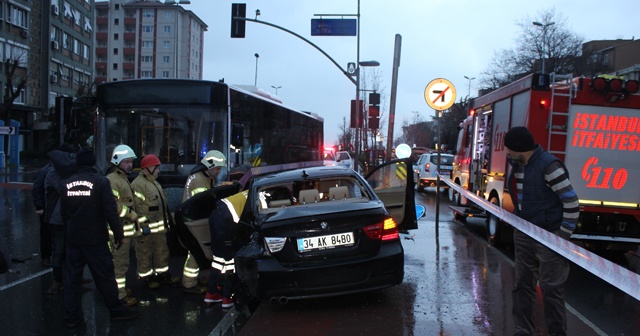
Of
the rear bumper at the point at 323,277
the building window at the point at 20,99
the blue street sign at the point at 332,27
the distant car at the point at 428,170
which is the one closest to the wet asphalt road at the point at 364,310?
the rear bumper at the point at 323,277

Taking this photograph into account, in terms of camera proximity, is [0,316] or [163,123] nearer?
[0,316]

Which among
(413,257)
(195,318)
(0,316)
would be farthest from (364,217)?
(0,316)

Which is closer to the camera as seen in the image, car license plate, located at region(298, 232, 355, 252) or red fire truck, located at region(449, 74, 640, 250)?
car license plate, located at region(298, 232, 355, 252)

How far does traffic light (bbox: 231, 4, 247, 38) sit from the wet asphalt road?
12019mm

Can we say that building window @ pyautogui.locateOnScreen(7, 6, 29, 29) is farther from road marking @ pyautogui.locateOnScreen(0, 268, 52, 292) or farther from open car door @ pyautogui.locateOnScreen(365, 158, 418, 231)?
open car door @ pyautogui.locateOnScreen(365, 158, 418, 231)

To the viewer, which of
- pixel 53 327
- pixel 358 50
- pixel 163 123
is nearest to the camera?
pixel 53 327

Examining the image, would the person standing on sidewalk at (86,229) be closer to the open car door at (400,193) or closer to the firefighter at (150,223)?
the firefighter at (150,223)

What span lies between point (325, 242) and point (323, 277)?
35 centimetres

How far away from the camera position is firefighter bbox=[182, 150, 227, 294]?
269 inches

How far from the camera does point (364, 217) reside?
5645 mm

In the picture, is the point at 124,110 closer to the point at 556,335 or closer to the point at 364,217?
the point at 364,217

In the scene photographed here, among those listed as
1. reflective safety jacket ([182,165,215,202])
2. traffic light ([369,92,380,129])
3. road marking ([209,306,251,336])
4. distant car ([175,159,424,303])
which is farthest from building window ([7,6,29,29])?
distant car ([175,159,424,303])

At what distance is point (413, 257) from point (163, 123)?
16.5 ft

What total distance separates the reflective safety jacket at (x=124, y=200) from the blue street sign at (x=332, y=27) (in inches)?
564
